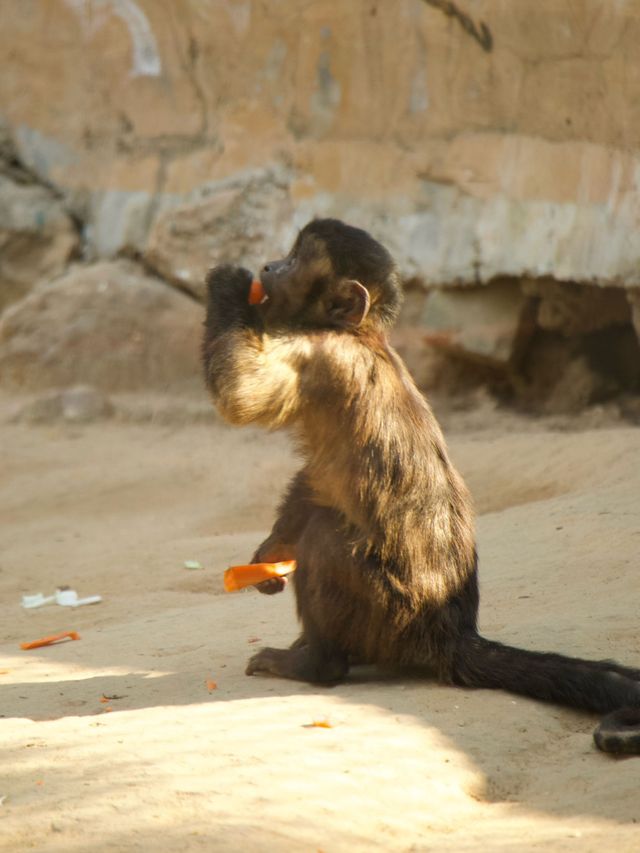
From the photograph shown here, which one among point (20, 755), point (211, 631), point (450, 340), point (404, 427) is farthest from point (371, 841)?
point (450, 340)

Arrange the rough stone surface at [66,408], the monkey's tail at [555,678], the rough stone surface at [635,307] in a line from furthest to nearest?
the rough stone surface at [66,408] → the rough stone surface at [635,307] → the monkey's tail at [555,678]

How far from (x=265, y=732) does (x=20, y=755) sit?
776 mm

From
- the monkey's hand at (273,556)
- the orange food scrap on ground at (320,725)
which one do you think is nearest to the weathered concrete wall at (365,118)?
the monkey's hand at (273,556)

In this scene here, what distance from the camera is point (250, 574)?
5195mm

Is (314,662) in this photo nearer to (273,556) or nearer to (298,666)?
(298,666)

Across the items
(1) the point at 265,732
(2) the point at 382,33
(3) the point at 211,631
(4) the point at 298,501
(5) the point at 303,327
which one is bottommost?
(3) the point at 211,631

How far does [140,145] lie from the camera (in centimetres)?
1270

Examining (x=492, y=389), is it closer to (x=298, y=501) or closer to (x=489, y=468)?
(x=489, y=468)

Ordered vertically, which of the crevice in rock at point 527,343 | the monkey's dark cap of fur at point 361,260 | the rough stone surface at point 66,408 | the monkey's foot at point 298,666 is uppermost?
the monkey's dark cap of fur at point 361,260

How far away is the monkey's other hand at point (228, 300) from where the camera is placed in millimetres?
4934

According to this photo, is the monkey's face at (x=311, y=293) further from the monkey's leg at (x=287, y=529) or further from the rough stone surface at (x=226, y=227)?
the rough stone surface at (x=226, y=227)

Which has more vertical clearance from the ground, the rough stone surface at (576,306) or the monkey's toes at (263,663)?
the rough stone surface at (576,306)

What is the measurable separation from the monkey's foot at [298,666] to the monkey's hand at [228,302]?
134cm

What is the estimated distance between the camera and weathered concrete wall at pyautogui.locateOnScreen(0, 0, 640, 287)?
1017cm
